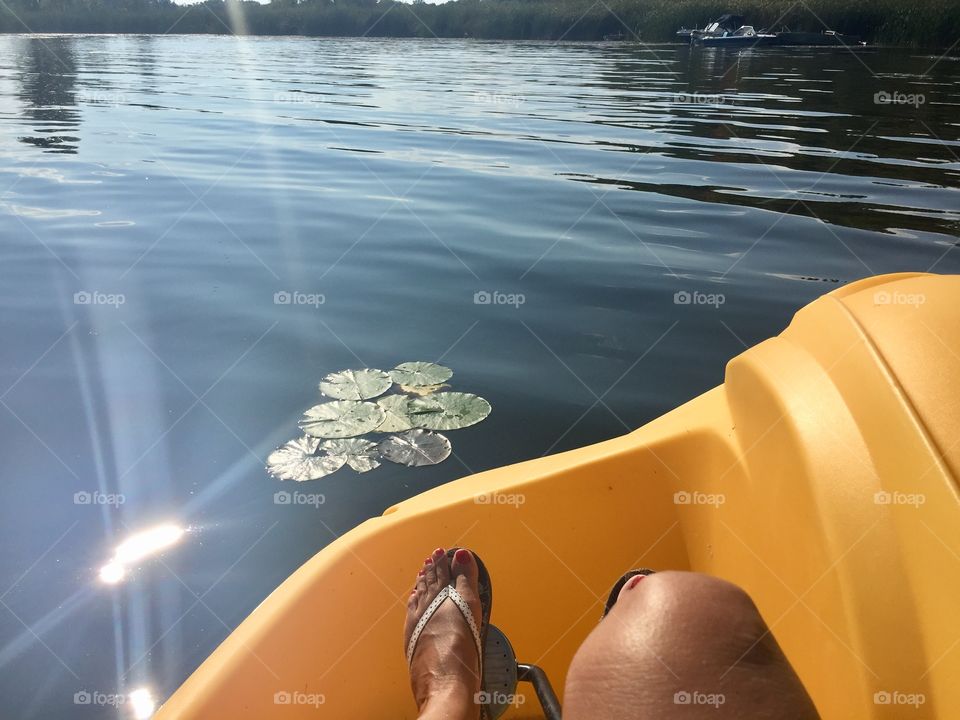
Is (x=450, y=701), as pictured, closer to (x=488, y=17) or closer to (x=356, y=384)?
(x=356, y=384)

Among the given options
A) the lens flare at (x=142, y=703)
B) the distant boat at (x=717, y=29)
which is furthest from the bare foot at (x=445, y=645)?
the distant boat at (x=717, y=29)

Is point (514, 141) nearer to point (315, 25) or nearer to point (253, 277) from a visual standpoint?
point (253, 277)

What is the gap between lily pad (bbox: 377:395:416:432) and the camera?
9.25 ft

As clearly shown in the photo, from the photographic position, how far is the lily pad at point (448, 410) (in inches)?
113

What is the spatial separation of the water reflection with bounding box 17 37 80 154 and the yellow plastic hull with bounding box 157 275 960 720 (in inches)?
291

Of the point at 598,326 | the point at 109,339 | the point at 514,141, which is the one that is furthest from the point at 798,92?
the point at 109,339

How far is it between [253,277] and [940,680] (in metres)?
3.90

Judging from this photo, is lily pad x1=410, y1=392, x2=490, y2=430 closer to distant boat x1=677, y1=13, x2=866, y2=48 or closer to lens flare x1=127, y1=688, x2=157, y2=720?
lens flare x1=127, y1=688, x2=157, y2=720

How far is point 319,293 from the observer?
405 centimetres

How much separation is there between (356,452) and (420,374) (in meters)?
0.57

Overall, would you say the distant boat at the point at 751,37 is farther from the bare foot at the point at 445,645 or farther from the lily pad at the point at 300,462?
the bare foot at the point at 445,645

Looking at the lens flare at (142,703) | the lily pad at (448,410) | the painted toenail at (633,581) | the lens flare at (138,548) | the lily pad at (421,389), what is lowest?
the lens flare at (142,703)

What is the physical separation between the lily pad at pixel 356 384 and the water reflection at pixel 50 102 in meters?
5.82

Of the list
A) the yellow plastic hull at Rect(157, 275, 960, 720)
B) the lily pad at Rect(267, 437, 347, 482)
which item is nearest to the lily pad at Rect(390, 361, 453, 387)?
the lily pad at Rect(267, 437, 347, 482)
